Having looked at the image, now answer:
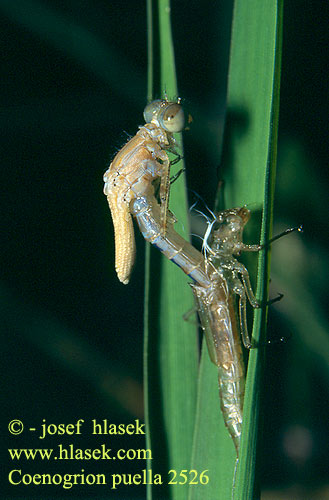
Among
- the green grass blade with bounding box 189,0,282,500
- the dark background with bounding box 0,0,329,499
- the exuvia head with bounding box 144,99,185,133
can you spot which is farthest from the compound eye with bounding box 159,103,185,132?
the dark background with bounding box 0,0,329,499

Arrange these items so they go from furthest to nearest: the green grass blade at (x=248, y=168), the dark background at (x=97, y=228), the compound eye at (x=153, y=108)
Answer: the dark background at (x=97, y=228)
the compound eye at (x=153, y=108)
the green grass blade at (x=248, y=168)

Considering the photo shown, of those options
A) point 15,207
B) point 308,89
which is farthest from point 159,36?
point 15,207

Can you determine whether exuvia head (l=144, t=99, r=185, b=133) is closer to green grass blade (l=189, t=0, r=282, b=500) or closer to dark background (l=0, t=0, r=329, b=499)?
green grass blade (l=189, t=0, r=282, b=500)

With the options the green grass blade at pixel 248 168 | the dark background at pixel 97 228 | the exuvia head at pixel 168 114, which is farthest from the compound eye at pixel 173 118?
the dark background at pixel 97 228

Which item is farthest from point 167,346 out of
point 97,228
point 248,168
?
point 97,228

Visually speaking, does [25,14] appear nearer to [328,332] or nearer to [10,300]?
[10,300]

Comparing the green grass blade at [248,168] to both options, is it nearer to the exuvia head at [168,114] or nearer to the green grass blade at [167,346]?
the green grass blade at [167,346]

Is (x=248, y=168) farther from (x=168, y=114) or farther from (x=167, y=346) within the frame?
(x=167, y=346)
